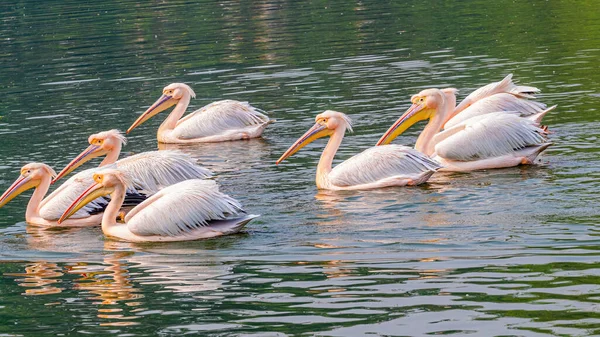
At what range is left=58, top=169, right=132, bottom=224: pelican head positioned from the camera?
30.2 feet

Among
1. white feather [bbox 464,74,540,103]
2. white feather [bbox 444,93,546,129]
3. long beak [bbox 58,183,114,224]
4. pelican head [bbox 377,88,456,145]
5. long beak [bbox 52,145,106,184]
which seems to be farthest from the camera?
white feather [bbox 464,74,540,103]

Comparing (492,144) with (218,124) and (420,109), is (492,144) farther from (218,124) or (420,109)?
(218,124)

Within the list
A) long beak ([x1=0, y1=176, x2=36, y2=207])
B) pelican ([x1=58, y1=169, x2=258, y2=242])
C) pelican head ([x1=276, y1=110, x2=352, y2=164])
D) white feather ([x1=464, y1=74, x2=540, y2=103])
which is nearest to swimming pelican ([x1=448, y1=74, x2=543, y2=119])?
white feather ([x1=464, y1=74, x2=540, y2=103])

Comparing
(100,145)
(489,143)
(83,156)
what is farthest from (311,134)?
(83,156)

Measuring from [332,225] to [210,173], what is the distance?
2227mm

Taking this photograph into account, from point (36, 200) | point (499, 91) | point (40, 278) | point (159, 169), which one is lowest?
point (40, 278)

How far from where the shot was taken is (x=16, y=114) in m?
16.1

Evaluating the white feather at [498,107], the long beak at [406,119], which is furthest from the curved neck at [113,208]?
the white feather at [498,107]

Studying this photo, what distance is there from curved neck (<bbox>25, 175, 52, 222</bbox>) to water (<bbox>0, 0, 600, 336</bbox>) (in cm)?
17

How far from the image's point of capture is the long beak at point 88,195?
928 cm

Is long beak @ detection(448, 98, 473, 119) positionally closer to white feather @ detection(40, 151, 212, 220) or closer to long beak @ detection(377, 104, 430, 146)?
long beak @ detection(377, 104, 430, 146)

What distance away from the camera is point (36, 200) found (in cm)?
1009

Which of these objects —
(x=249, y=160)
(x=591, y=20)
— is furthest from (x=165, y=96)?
(x=591, y=20)

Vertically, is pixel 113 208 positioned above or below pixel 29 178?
below
